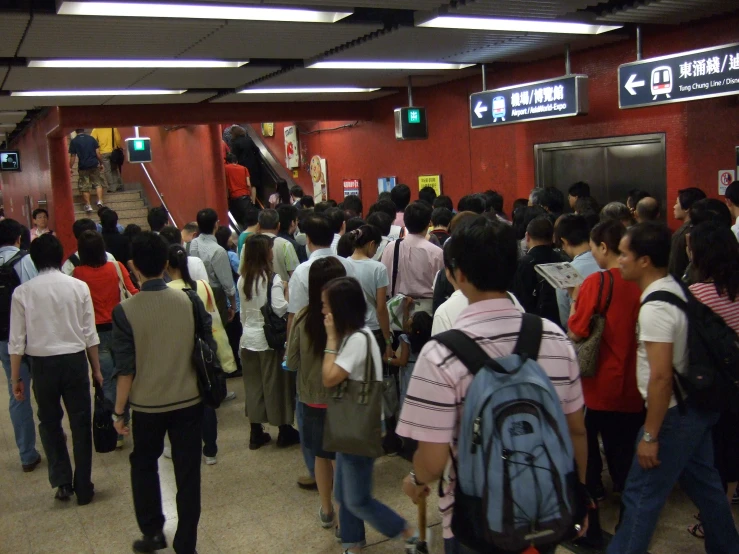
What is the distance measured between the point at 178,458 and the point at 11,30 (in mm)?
3558

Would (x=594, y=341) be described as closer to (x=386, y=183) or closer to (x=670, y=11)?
(x=670, y=11)

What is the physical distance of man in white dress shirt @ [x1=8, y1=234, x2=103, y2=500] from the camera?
4301mm

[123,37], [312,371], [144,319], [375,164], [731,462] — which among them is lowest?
[731,462]

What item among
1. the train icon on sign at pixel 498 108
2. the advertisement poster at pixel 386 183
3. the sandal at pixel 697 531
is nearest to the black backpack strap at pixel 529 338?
the sandal at pixel 697 531

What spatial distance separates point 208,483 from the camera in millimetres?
4801

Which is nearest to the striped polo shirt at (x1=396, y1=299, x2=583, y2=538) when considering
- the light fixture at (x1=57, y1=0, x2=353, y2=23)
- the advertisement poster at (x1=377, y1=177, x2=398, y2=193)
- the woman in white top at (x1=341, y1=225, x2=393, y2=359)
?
the woman in white top at (x1=341, y1=225, x2=393, y2=359)

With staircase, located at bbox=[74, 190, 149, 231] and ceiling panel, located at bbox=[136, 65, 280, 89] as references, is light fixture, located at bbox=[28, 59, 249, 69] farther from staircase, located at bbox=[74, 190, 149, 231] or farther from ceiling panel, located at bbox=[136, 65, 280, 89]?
staircase, located at bbox=[74, 190, 149, 231]

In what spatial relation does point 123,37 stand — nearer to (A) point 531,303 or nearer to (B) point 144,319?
(B) point 144,319

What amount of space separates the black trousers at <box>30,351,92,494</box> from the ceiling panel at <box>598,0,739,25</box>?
497cm

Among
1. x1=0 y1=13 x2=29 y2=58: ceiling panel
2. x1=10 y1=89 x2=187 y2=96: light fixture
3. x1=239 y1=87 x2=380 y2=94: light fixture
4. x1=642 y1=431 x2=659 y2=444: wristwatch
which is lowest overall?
x1=642 y1=431 x2=659 y2=444: wristwatch

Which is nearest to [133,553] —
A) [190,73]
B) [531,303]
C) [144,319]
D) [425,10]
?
[144,319]

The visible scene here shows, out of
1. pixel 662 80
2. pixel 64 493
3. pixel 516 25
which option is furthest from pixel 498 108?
pixel 64 493

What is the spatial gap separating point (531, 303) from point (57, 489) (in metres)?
3.26

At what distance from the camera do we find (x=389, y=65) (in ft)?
26.9
